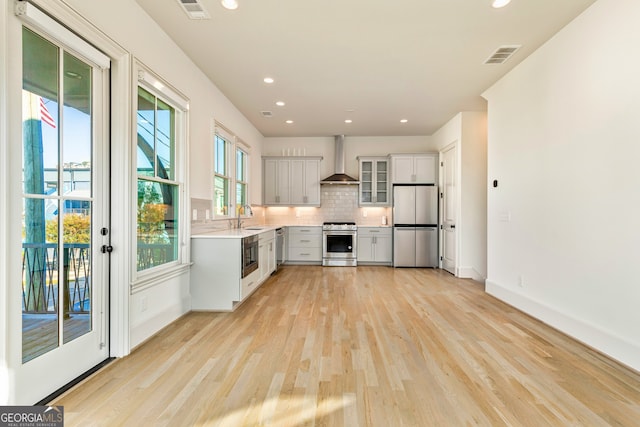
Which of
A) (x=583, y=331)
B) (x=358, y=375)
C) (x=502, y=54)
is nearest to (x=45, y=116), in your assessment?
(x=358, y=375)

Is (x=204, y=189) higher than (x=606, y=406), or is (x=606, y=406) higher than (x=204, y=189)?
(x=204, y=189)

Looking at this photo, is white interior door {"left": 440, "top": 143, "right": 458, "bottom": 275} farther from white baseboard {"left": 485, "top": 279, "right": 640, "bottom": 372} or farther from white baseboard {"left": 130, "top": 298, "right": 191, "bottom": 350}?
white baseboard {"left": 130, "top": 298, "right": 191, "bottom": 350}

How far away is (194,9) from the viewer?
2.63 metres

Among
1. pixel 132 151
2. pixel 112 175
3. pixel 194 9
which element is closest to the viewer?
pixel 112 175

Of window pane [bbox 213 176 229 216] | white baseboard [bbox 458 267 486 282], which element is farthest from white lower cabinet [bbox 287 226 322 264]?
white baseboard [bbox 458 267 486 282]

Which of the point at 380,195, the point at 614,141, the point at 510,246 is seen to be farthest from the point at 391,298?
the point at 380,195

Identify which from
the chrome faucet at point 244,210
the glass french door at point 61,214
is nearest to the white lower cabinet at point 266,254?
the chrome faucet at point 244,210

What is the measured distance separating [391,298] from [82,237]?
346 centimetres

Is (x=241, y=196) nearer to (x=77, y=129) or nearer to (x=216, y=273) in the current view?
(x=216, y=273)

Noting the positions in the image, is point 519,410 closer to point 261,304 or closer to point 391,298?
point 391,298

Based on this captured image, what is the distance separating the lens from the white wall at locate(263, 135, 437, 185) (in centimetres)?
720

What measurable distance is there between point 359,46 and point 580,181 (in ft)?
8.12

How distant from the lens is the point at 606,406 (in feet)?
5.92

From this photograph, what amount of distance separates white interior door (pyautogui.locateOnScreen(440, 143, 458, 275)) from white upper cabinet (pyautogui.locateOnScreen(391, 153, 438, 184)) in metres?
0.23
